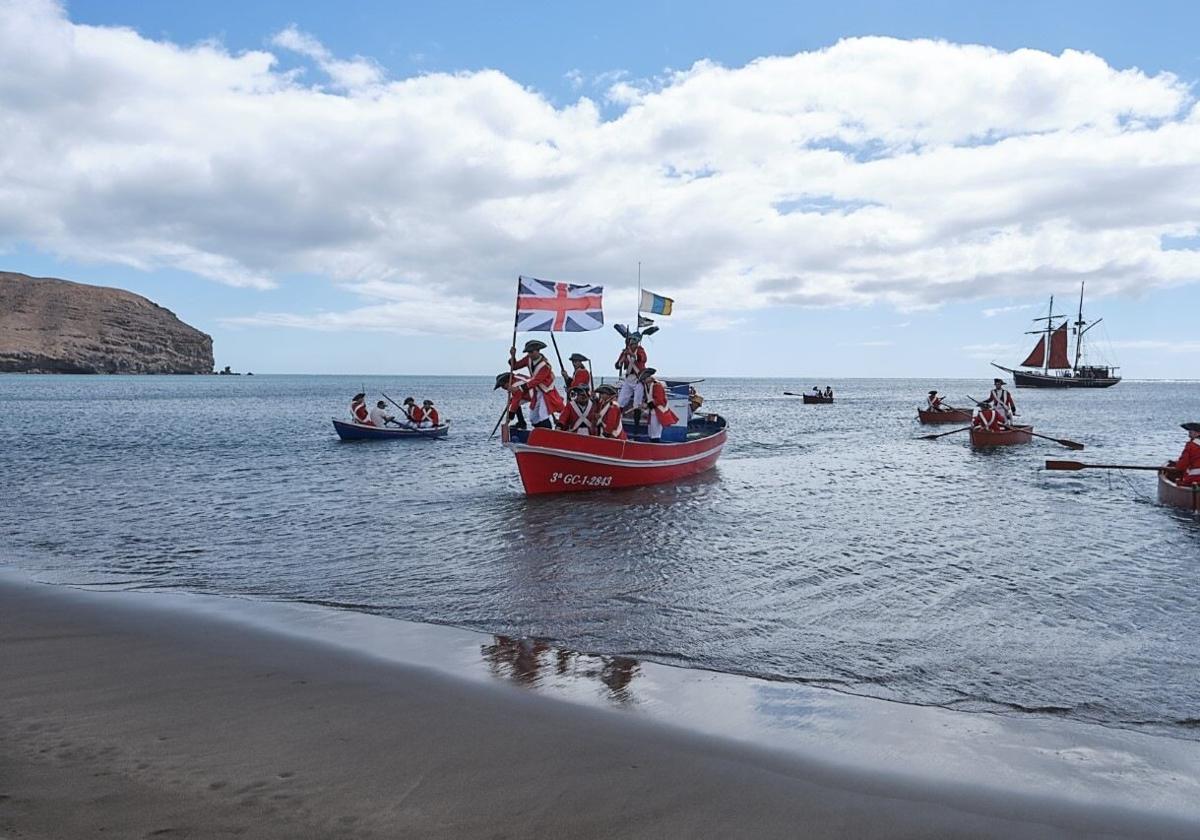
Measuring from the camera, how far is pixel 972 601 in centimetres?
Result: 945

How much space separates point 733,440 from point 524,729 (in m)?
32.7

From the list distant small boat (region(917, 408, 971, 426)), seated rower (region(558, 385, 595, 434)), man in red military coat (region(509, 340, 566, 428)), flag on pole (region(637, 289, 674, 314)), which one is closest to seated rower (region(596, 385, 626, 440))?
seated rower (region(558, 385, 595, 434))

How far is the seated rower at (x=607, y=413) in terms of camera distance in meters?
17.8

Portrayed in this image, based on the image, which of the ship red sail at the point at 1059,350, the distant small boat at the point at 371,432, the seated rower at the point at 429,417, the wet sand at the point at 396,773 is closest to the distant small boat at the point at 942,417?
the seated rower at the point at 429,417

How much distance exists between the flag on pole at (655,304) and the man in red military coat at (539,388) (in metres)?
4.43

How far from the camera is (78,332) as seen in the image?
7037 inches

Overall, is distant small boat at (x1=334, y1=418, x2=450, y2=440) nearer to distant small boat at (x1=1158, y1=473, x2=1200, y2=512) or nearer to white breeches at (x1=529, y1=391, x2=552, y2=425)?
white breeches at (x1=529, y1=391, x2=552, y2=425)

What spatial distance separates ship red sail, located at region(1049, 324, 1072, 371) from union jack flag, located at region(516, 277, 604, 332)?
361ft

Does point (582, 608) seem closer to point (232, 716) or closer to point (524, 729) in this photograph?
point (524, 729)

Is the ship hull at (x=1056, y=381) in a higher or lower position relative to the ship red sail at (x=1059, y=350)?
lower

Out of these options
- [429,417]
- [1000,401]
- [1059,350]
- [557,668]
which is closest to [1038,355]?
[1059,350]

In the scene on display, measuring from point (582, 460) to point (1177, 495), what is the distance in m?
12.3

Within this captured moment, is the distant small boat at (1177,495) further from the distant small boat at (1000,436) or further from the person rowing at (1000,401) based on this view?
the person rowing at (1000,401)

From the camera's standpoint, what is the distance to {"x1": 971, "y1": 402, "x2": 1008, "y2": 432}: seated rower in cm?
3045
